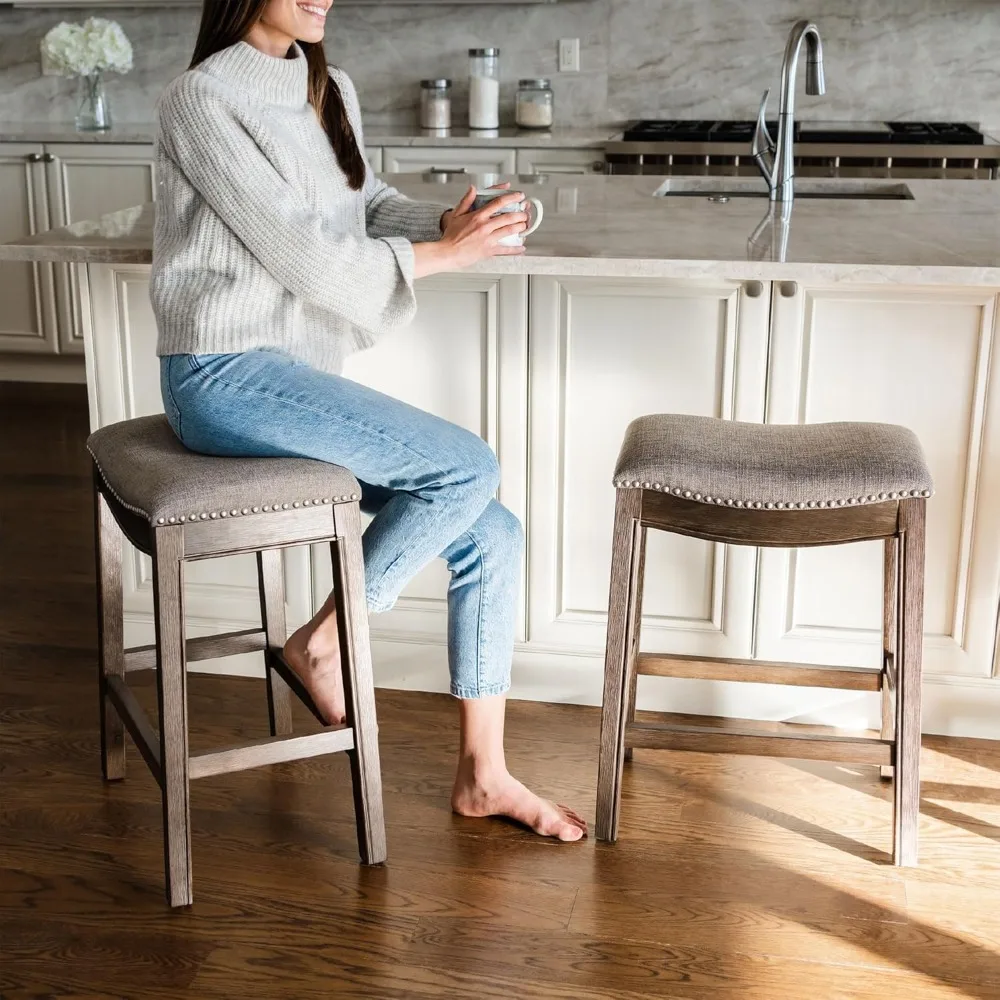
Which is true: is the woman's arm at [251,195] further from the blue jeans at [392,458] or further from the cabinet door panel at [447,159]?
the cabinet door panel at [447,159]

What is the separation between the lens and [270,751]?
1859 mm

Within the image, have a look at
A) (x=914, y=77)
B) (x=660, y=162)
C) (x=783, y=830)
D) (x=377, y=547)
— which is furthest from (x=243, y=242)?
(x=914, y=77)

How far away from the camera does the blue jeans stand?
5.96ft

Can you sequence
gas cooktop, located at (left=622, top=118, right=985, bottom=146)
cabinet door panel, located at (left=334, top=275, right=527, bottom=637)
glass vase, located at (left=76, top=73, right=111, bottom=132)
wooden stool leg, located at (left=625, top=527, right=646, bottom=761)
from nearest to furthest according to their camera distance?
wooden stool leg, located at (left=625, top=527, right=646, bottom=761) < cabinet door panel, located at (left=334, top=275, right=527, bottom=637) < gas cooktop, located at (left=622, top=118, right=985, bottom=146) < glass vase, located at (left=76, top=73, right=111, bottom=132)

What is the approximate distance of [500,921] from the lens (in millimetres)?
1824

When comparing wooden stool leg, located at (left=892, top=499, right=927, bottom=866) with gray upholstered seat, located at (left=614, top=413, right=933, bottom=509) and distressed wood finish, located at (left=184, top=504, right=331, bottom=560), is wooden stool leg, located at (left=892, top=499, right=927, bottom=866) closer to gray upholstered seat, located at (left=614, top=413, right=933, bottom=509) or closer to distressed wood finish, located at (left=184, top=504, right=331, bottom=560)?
gray upholstered seat, located at (left=614, top=413, right=933, bottom=509)

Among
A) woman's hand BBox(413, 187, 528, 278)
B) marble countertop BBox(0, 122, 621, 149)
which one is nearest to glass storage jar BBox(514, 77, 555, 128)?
marble countertop BBox(0, 122, 621, 149)

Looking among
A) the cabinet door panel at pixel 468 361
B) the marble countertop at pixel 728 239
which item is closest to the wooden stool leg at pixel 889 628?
the marble countertop at pixel 728 239

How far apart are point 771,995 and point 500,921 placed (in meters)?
0.39

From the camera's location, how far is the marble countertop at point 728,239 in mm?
1953

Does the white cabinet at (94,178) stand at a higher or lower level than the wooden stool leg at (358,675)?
higher

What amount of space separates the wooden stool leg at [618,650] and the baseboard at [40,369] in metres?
3.47

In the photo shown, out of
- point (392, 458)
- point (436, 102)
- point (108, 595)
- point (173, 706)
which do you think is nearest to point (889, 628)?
point (392, 458)

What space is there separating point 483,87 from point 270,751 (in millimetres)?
3232
